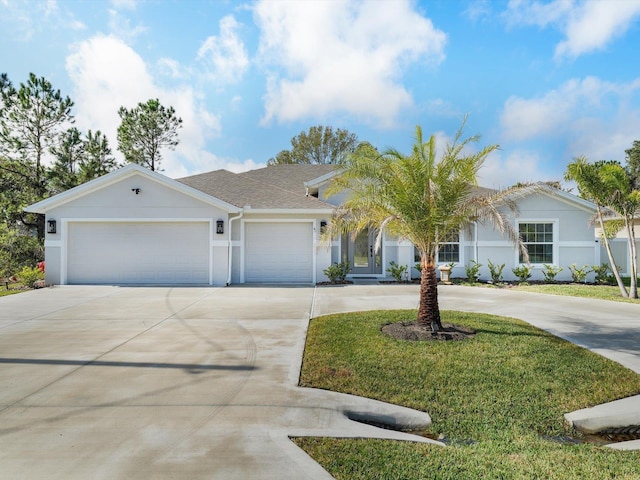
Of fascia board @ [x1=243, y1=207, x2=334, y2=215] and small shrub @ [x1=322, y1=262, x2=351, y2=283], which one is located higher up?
fascia board @ [x1=243, y1=207, x2=334, y2=215]

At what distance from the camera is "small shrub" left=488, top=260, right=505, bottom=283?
14.9 metres

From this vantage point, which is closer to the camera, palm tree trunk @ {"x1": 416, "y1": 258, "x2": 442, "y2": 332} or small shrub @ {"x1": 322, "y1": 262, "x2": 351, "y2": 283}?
palm tree trunk @ {"x1": 416, "y1": 258, "x2": 442, "y2": 332}

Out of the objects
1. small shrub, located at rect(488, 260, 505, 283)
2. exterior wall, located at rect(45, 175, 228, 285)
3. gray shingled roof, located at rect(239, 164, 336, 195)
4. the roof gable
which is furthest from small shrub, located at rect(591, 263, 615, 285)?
exterior wall, located at rect(45, 175, 228, 285)

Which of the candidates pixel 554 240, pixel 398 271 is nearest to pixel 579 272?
pixel 554 240

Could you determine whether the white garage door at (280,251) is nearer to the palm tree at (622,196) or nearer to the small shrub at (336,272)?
the small shrub at (336,272)

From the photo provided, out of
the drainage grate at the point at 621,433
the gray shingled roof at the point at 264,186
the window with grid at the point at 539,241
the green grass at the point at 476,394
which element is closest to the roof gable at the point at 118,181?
the gray shingled roof at the point at 264,186

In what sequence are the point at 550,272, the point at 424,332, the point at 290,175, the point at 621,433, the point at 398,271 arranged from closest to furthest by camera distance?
the point at 621,433
the point at 424,332
the point at 550,272
the point at 398,271
the point at 290,175

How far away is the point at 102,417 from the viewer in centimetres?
370

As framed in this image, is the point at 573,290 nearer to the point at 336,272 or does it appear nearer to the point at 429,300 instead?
the point at 336,272

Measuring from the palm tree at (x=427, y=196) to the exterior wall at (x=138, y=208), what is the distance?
310 inches

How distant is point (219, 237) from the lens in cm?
1392

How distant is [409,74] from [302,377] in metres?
15.7

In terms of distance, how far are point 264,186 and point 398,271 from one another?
720 centimetres

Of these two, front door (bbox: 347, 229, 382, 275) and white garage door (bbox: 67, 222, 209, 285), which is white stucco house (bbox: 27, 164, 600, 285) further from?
front door (bbox: 347, 229, 382, 275)
